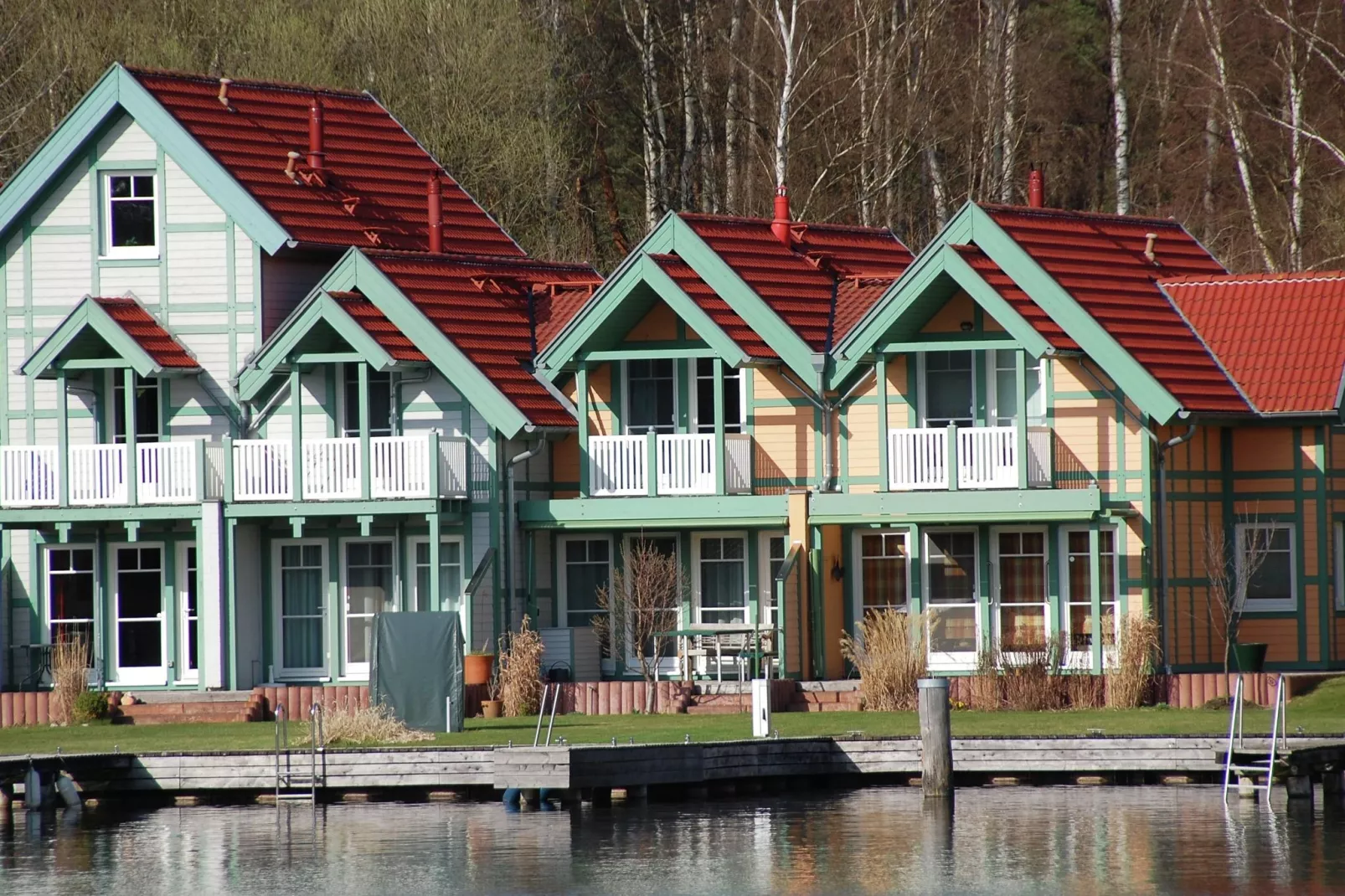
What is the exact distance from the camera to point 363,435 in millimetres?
42281

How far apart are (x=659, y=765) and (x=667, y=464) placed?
999cm

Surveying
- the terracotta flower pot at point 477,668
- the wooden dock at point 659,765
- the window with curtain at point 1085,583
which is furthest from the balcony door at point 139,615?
the window with curtain at point 1085,583

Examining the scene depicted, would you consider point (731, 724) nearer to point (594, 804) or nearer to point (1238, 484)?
point (594, 804)

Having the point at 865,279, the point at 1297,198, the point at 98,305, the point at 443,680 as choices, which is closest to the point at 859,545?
the point at 865,279

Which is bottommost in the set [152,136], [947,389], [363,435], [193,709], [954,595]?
[193,709]

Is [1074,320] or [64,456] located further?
→ [64,456]

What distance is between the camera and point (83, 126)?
44.7 meters

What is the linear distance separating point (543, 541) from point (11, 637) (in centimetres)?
862

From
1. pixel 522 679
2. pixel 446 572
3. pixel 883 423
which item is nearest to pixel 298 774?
pixel 522 679

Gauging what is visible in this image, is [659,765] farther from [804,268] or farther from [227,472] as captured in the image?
[804,268]

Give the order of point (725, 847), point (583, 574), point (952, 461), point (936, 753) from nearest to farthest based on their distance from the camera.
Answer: point (725, 847) → point (936, 753) → point (952, 461) → point (583, 574)

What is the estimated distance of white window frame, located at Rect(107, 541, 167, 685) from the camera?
144 feet

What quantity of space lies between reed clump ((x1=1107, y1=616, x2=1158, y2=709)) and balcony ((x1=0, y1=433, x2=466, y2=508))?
10273 millimetres

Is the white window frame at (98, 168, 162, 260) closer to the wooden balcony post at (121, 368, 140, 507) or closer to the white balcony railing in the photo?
the wooden balcony post at (121, 368, 140, 507)
